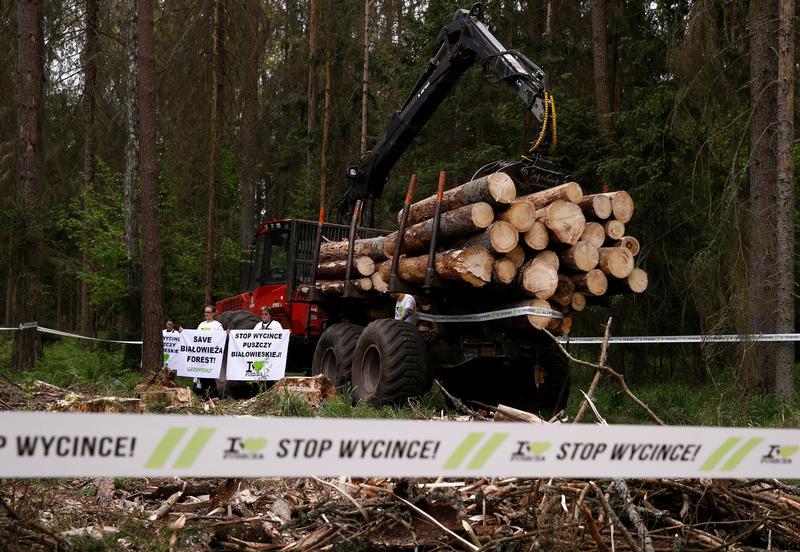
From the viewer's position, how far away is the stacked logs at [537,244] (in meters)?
8.06

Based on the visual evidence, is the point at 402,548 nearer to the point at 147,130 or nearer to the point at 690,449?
the point at 690,449

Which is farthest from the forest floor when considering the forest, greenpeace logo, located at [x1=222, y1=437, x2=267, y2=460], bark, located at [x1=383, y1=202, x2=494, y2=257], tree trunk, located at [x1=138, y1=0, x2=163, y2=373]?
tree trunk, located at [x1=138, y1=0, x2=163, y2=373]

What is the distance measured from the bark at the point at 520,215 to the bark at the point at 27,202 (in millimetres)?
12454

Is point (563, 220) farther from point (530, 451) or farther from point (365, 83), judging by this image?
point (365, 83)

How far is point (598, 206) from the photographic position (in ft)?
27.3

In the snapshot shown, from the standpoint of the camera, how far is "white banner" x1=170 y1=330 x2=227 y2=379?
13.3 meters

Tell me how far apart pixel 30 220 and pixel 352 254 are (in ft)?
31.6

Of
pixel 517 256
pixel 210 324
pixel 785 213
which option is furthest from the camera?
pixel 210 324

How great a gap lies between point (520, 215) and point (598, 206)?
89 centimetres

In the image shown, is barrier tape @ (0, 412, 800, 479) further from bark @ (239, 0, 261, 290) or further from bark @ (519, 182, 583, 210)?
bark @ (239, 0, 261, 290)

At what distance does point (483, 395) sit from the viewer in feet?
33.8

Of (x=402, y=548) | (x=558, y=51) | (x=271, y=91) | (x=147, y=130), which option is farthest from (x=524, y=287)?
(x=271, y=91)

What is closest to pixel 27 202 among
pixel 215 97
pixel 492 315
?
pixel 215 97

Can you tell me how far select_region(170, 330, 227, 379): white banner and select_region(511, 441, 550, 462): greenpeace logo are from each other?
10.3 meters
